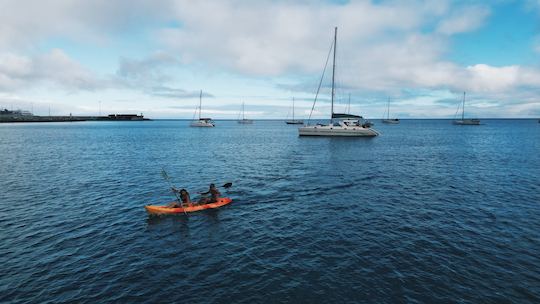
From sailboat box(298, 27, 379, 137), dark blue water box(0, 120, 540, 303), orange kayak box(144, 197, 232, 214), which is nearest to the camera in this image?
dark blue water box(0, 120, 540, 303)

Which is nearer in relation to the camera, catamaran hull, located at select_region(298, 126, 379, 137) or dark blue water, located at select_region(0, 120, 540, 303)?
dark blue water, located at select_region(0, 120, 540, 303)

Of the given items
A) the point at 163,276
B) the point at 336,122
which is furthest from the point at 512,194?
the point at 336,122

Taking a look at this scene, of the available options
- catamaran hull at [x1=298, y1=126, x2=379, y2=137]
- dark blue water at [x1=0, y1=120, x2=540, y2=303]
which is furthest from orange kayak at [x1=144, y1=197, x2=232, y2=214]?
catamaran hull at [x1=298, y1=126, x2=379, y2=137]

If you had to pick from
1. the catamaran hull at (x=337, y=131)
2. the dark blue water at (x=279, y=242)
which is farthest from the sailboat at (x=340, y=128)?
the dark blue water at (x=279, y=242)

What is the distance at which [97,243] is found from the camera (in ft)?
55.2

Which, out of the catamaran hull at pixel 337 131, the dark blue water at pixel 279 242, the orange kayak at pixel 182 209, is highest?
the catamaran hull at pixel 337 131

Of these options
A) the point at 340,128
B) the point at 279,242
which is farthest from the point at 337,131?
the point at 279,242

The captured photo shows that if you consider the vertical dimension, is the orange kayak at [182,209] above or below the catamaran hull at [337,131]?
below

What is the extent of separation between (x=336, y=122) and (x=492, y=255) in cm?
6651

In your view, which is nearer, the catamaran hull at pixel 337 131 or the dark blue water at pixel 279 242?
the dark blue water at pixel 279 242

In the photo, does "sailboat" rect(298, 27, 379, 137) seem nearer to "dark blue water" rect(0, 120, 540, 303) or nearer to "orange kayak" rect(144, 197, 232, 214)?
"dark blue water" rect(0, 120, 540, 303)

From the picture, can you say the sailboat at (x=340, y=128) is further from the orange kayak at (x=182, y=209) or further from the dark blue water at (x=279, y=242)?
the orange kayak at (x=182, y=209)

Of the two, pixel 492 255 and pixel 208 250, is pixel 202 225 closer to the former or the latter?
pixel 208 250

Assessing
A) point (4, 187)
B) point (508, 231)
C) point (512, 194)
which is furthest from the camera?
point (4, 187)
